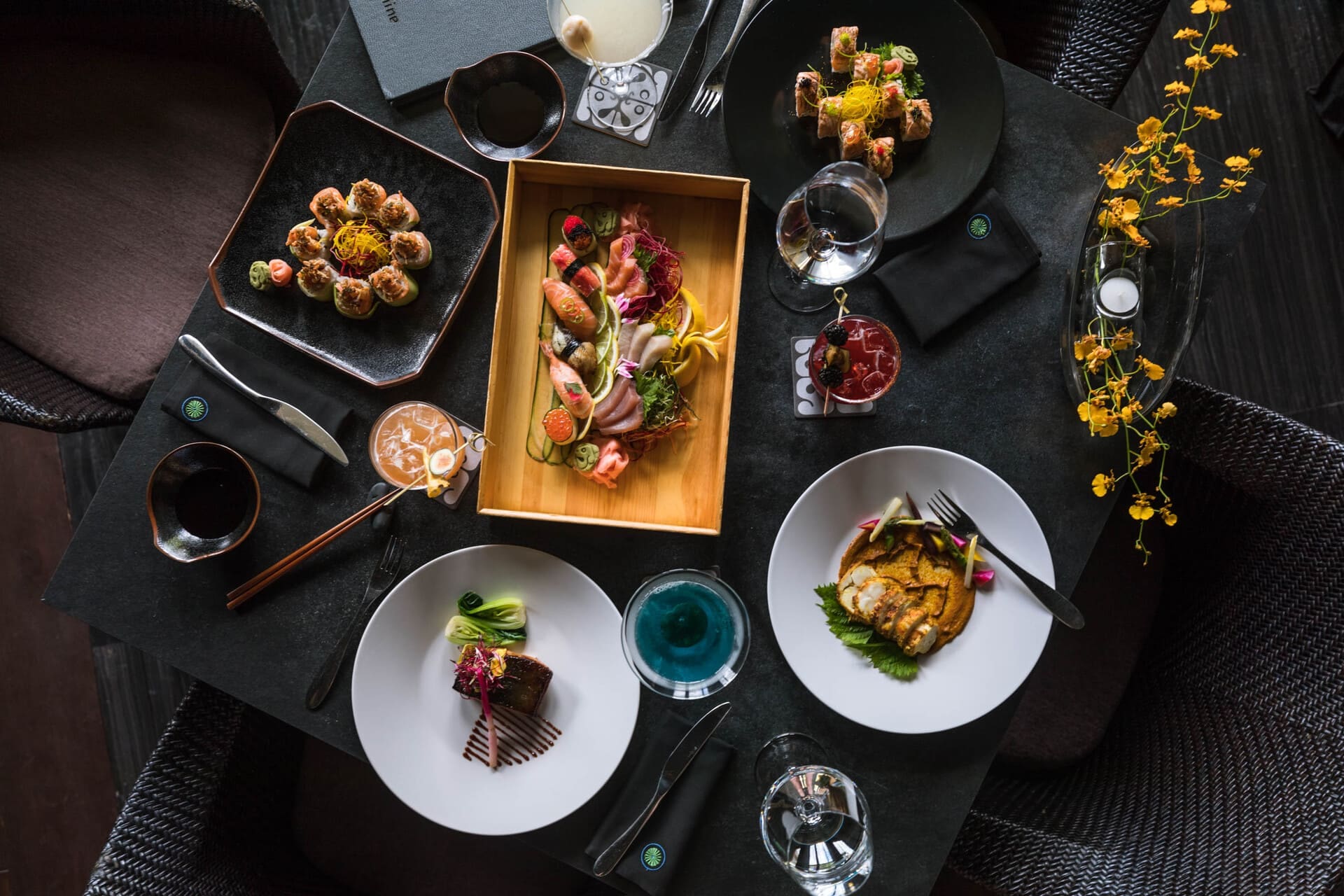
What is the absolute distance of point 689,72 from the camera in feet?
5.62

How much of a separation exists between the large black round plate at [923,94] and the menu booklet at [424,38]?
48cm

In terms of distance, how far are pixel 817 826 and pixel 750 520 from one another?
549mm

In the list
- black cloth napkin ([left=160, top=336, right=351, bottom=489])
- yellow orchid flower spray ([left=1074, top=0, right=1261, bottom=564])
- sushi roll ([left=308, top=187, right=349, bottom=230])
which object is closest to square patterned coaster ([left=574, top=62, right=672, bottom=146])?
sushi roll ([left=308, top=187, right=349, bottom=230])

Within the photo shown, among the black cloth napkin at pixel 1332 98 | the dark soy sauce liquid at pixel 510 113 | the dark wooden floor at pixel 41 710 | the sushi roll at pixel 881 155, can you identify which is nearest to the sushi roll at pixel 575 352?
the dark soy sauce liquid at pixel 510 113

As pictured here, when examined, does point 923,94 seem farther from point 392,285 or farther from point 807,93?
point 392,285

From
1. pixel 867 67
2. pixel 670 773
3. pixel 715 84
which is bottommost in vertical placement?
pixel 670 773

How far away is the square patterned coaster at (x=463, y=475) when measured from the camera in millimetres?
1657

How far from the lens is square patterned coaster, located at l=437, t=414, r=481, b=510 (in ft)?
5.44

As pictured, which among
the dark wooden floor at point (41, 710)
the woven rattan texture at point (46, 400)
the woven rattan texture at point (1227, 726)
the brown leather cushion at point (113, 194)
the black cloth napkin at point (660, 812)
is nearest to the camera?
the woven rattan texture at point (1227, 726)

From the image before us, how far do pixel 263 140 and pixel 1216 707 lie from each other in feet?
7.63

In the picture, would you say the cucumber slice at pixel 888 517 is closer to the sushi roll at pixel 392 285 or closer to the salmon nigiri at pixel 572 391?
the salmon nigiri at pixel 572 391

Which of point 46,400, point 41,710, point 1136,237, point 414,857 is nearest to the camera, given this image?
point 1136,237

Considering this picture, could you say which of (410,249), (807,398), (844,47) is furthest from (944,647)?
(410,249)

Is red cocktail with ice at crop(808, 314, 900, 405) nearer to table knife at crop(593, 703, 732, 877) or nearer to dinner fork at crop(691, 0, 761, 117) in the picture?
dinner fork at crop(691, 0, 761, 117)
